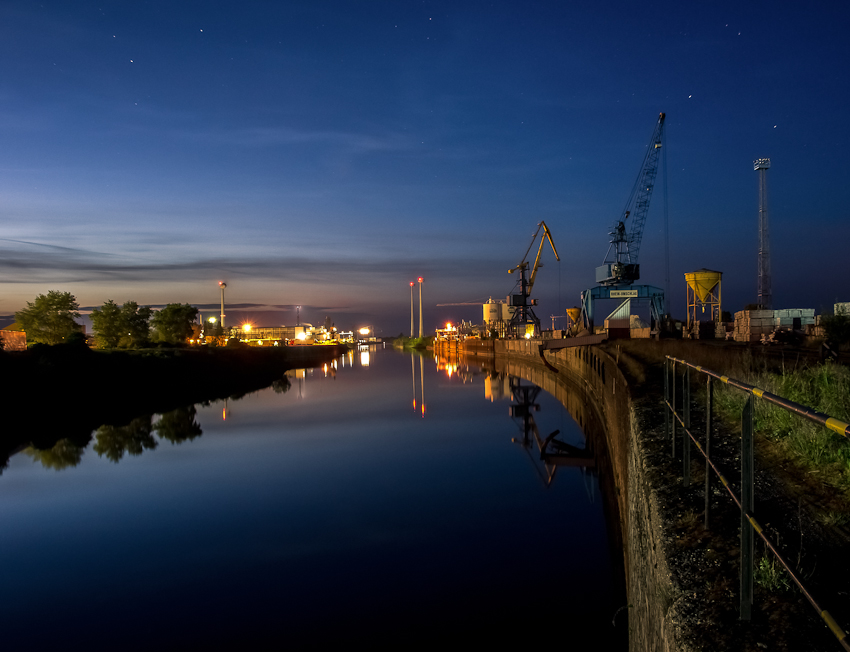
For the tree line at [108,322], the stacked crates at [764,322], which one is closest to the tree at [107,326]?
the tree line at [108,322]

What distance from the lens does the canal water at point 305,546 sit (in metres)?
9.37

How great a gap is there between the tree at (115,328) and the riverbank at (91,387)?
10742 mm

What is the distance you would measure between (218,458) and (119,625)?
44.2 feet

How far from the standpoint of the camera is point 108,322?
58.9 metres

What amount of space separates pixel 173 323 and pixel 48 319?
2152 cm

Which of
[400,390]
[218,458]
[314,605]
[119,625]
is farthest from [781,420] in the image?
[400,390]

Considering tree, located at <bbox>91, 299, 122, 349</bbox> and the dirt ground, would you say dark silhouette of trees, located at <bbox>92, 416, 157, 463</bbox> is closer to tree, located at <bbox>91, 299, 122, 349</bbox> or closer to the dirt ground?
the dirt ground

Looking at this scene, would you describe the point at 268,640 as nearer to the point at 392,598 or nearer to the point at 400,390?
the point at 392,598

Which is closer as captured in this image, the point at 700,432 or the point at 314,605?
the point at 700,432

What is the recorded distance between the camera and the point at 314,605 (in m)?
9.99

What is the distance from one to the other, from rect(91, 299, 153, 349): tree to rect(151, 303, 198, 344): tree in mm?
8914

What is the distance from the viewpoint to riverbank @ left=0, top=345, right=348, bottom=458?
92.9ft

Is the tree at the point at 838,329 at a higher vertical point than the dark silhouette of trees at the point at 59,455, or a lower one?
higher

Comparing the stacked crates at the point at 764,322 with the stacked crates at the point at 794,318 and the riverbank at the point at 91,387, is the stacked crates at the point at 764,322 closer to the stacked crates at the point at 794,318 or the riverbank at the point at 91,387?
the stacked crates at the point at 794,318
